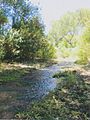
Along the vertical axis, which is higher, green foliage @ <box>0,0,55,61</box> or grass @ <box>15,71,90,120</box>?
green foliage @ <box>0,0,55,61</box>

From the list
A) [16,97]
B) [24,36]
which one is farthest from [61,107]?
[24,36]

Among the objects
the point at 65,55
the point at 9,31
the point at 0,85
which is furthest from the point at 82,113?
the point at 65,55

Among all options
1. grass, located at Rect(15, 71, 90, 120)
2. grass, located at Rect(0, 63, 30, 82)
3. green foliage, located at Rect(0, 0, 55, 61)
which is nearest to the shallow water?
grass, located at Rect(15, 71, 90, 120)

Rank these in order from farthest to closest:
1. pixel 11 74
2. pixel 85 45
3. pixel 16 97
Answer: pixel 85 45 < pixel 11 74 < pixel 16 97

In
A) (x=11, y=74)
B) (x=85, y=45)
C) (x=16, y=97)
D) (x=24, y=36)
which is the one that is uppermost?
(x=24, y=36)

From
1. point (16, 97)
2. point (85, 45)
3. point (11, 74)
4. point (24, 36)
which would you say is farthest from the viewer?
point (24, 36)

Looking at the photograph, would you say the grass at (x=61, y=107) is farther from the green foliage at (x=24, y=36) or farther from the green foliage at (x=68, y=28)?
the green foliage at (x=68, y=28)

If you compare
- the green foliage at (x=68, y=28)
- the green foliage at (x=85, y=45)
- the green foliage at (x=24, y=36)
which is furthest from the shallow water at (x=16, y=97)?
the green foliage at (x=68, y=28)

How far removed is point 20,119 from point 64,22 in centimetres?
8395

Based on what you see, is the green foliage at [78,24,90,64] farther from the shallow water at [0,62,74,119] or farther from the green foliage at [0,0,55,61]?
the shallow water at [0,62,74,119]

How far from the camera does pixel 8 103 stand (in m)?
14.4

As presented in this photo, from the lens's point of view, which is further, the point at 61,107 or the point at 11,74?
the point at 11,74

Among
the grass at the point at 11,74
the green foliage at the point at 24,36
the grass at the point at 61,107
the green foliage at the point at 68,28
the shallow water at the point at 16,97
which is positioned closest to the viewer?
the grass at the point at 61,107

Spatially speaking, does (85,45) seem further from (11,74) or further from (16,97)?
(16,97)
